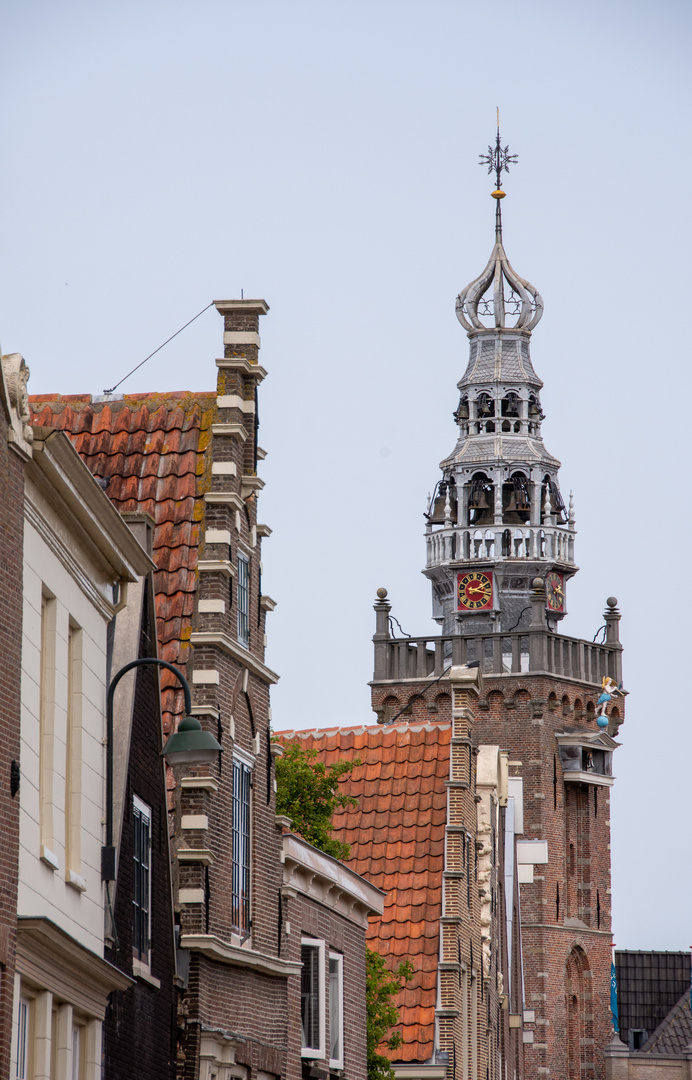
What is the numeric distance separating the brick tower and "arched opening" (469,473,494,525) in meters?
0.07

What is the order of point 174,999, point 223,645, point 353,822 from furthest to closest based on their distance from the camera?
point 353,822 < point 223,645 < point 174,999

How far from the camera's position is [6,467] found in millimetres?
13984

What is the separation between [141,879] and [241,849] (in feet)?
12.2

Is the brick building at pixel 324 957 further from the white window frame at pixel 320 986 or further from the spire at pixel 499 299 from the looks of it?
the spire at pixel 499 299

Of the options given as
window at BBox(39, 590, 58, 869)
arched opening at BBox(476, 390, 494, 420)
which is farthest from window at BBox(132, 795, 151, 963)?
arched opening at BBox(476, 390, 494, 420)

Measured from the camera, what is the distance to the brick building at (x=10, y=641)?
1360 cm

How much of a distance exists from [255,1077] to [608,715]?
60674 millimetres

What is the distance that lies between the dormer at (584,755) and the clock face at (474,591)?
7493 millimetres

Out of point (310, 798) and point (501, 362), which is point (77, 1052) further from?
point (501, 362)

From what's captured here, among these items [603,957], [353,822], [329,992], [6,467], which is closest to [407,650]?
[603,957]

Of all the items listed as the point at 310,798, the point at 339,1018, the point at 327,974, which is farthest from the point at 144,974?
the point at 310,798

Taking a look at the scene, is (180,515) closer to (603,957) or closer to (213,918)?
(213,918)

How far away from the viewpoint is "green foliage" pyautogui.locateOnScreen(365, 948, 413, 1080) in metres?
28.7

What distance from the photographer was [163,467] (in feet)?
76.7
